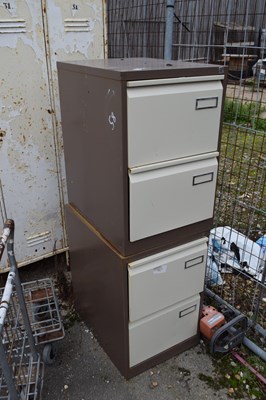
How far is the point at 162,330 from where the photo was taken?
6.50 ft

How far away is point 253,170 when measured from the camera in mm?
4352

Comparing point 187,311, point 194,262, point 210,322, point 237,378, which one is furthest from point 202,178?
point 237,378

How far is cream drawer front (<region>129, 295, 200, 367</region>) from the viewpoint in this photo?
1886mm

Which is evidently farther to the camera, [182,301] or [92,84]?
[182,301]

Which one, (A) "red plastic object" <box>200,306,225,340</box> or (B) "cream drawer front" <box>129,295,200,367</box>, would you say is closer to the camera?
(B) "cream drawer front" <box>129,295,200,367</box>

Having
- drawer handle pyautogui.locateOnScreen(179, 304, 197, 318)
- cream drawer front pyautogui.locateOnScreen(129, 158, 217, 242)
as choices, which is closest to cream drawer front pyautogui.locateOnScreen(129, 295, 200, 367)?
drawer handle pyautogui.locateOnScreen(179, 304, 197, 318)

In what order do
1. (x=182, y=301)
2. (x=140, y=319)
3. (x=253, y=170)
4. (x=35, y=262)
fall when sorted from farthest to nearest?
(x=253, y=170) < (x=35, y=262) < (x=182, y=301) < (x=140, y=319)

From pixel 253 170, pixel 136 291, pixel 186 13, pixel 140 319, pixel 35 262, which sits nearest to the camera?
pixel 136 291

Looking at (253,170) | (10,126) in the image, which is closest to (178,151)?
(10,126)

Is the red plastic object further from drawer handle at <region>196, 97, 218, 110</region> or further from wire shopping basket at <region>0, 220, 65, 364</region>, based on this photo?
drawer handle at <region>196, 97, 218, 110</region>

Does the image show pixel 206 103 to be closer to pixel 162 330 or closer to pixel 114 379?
pixel 162 330

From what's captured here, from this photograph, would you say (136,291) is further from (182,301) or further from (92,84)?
(92,84)

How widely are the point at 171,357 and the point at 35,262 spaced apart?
1.25 m

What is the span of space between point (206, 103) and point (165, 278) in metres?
0.86
